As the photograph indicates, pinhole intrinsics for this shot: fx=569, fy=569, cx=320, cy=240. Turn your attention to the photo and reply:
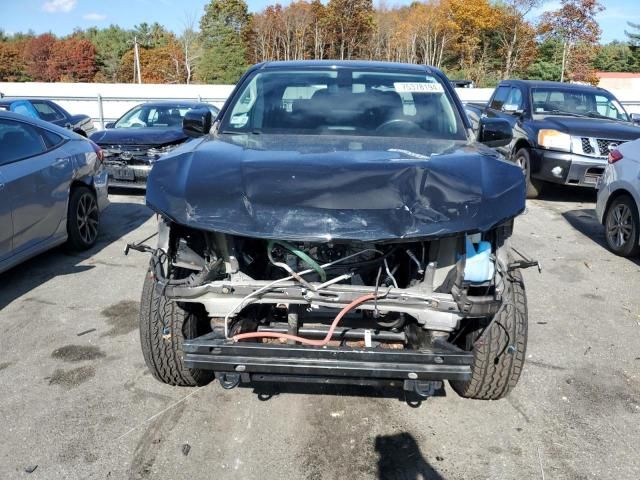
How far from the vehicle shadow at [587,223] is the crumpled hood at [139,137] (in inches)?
237

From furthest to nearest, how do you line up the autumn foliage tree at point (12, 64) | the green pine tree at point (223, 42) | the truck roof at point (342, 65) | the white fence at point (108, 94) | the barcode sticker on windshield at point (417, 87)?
the autumn foliage tree at point (12, 64) < the green pine tree at point (223, 42) < the white fence at point (108, 94) < the truck roof at point (342, 65) < the barcode sticker on windshield at point (417, 87)

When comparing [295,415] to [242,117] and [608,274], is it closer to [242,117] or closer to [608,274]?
[242,117]

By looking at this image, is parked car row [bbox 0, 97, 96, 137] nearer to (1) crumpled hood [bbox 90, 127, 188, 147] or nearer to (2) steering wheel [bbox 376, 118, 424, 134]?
(1) crumpled hood [bbox 90, 127, 188, 147]

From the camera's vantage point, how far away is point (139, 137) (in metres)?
9.20

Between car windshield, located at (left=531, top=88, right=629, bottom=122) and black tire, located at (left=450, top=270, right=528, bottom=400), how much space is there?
7.58 meters

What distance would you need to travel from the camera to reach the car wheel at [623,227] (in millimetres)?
6074

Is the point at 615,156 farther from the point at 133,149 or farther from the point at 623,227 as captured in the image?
the point at 133,149

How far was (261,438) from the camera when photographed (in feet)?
9.73

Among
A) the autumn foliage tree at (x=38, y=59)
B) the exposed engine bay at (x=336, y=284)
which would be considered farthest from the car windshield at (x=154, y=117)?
the autumn foliage tree at (x=38, y=59)

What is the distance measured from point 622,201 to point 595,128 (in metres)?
2.69

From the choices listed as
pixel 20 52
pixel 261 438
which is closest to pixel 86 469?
pixel 261 438

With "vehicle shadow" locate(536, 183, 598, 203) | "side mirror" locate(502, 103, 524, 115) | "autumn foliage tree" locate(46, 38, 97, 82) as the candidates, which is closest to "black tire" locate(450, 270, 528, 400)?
"vehicle shadow" locate(536, 183, 598, 203)

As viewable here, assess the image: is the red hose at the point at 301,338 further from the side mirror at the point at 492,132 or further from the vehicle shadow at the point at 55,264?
the vehicle shadow at the point at 55,264

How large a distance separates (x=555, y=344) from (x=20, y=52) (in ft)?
267
